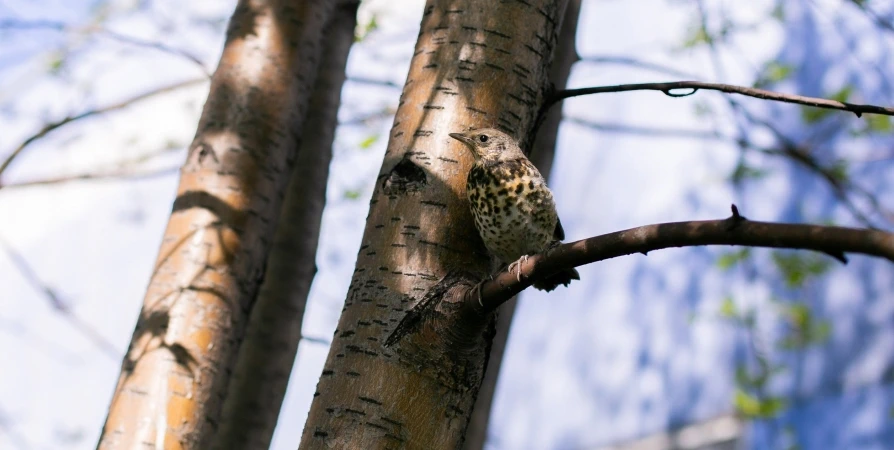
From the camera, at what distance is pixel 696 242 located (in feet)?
3.84

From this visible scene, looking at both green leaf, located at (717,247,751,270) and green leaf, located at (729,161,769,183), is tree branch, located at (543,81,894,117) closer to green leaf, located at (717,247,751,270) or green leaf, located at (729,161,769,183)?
green leaf, located at (729,161,769,183)

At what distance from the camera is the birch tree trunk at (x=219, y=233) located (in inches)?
85.5

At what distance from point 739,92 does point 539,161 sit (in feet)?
4.42

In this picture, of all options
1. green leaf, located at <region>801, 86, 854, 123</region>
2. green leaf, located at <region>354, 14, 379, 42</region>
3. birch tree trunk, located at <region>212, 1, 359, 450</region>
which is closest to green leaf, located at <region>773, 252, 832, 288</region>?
green leaf, located at <region>801, 86, 854, 123</region>

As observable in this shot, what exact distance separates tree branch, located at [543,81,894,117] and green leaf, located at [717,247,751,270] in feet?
11.2

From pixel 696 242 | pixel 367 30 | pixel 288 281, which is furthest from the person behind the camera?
pixel 367 30

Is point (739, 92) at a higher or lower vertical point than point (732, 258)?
lower

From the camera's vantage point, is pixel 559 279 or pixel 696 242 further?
pixel 559 279

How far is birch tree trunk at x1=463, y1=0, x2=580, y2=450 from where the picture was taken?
9.66 feet

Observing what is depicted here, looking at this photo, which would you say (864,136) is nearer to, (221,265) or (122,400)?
(221,265)

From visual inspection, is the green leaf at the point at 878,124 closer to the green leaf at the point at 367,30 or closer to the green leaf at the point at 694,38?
the green leaf at the point at 694,38

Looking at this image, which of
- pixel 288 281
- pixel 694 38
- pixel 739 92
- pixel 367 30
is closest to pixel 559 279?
pixel 739 92

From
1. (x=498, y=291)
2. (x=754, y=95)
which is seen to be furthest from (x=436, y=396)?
(x=754, y=95)

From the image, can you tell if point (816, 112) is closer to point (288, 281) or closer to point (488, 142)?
point (288, 281)
